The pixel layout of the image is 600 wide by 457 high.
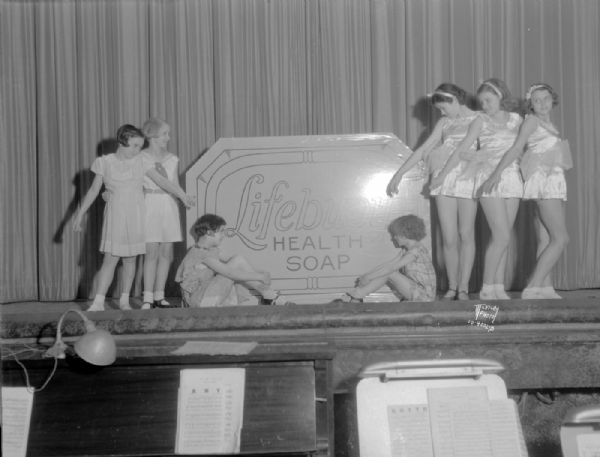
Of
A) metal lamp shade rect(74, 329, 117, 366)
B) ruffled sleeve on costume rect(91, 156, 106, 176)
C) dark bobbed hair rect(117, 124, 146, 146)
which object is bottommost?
metal lamp shade rect(74, 329, 117, 366)

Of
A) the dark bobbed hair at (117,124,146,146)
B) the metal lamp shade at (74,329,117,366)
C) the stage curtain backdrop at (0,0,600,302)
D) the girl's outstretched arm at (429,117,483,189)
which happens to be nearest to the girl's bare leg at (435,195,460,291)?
the girl's outstretched arm at (429,117,483,189)

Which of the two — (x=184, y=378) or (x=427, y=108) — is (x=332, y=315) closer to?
(x=184, y=378)

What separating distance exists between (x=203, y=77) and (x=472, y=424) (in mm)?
3171

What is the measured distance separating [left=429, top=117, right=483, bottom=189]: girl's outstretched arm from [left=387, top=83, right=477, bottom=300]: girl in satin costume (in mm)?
35

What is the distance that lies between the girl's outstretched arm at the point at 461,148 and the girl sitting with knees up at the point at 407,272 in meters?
0.26

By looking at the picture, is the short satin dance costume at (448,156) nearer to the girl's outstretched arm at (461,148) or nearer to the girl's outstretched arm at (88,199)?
the girl's outstretched arm at (461,148)

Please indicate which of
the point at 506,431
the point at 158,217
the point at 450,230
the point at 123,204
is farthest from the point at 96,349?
the point at 450,230

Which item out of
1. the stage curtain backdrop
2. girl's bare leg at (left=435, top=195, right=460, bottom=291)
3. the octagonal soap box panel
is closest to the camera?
girl's bare leg at (left=435, top=195, right=460, bottom=291)

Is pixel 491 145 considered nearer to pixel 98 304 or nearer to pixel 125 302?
pixel 125 302

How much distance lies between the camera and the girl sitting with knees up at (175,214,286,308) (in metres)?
4.23

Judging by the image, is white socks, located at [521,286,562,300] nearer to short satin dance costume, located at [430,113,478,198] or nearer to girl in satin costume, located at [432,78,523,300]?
girl in satin costume, located at [432,78,523,300]

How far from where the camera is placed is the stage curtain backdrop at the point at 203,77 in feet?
17.1

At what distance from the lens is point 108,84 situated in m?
5.25

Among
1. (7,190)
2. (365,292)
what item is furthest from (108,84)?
(365,292)
